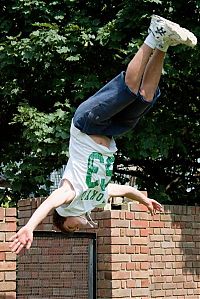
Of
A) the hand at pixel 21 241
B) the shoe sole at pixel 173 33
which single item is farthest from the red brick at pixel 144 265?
the shoe sole at pixel 173 33

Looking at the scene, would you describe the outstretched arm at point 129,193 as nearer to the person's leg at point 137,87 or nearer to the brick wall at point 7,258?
the person's leg at point 137,87

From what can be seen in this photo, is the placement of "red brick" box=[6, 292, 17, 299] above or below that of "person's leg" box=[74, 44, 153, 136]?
below

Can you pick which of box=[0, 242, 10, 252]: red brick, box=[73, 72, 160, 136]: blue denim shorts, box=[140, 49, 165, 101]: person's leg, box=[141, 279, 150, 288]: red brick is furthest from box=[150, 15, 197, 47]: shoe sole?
box=[141, 279, 150, 288]: red brick

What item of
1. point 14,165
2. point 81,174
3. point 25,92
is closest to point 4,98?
point 25,92

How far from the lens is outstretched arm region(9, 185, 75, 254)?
5016 mm

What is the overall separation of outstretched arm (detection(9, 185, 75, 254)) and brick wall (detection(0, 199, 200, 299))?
1259mm

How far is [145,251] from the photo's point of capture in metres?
7.88

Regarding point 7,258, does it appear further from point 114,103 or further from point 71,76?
point 71,76

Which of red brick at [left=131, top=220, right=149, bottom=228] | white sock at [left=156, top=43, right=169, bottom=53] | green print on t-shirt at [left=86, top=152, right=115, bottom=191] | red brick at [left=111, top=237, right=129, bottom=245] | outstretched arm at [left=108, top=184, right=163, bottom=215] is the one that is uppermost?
white sock at [left=156, top=43, right=169, bottom=53]

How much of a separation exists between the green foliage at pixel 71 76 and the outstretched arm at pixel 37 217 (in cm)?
513

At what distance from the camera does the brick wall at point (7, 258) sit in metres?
6.78

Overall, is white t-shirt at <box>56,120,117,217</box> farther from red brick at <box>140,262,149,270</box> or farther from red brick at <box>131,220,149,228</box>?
red brick at <box>140,262,149,270</box>

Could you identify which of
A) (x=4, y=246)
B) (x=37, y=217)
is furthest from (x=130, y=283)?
(x=37, y=217)

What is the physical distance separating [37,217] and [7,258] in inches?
63.8
